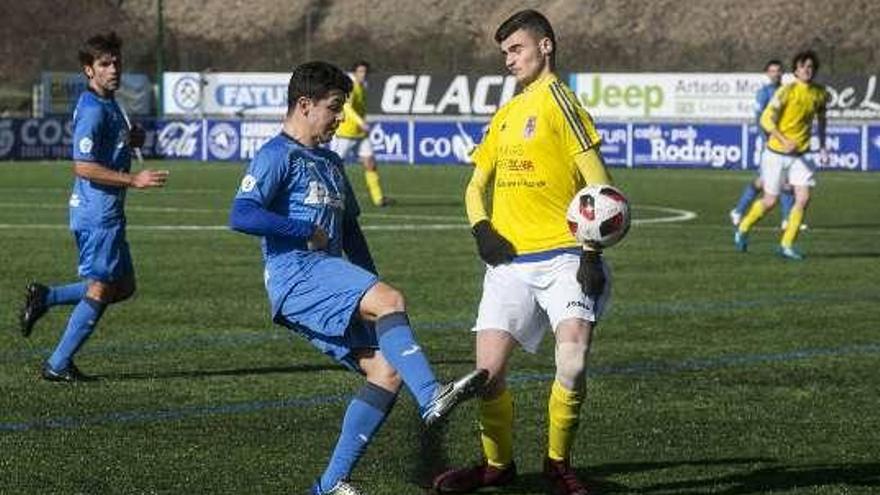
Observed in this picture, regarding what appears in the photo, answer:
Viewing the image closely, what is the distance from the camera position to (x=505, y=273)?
9453mm

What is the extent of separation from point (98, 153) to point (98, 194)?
28cm

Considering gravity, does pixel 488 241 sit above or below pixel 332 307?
above

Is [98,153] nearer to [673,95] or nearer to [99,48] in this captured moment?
[99,48]

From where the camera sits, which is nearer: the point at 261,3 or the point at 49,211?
the point at 49,211

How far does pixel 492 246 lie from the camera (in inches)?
372

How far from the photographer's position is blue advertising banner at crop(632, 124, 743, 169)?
49.8m

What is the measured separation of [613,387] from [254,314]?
16.6ft

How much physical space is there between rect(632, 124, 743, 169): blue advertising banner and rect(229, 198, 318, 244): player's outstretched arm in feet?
135

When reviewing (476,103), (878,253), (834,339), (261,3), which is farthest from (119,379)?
(261,3)

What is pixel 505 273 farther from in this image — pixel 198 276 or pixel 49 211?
pixel 49 211

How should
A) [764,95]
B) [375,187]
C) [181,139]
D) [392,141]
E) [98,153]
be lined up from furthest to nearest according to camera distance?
[181,139], [392,141], [375,187], [764,95], [98,153]

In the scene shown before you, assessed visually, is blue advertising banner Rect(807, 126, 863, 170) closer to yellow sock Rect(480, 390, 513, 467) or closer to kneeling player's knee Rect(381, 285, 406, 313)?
yellow sock Rect(480, 390, 513, 467)

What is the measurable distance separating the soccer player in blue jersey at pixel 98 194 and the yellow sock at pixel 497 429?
4141 mm

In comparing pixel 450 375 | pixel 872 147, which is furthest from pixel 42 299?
pixel 872 147
